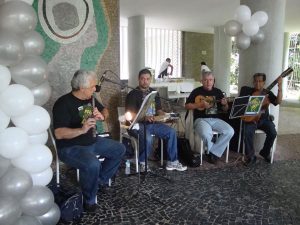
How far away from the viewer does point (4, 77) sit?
199 centimetres

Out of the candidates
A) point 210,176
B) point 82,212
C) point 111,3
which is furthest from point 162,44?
point 82,212

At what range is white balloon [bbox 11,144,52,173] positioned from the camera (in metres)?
2.14

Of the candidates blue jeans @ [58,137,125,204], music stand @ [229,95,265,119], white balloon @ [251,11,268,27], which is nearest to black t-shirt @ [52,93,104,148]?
blue jeans @ [58,137,125,204]

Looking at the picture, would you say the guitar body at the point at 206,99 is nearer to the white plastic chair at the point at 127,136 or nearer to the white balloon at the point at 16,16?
the white plastic chair at the point at 127,136

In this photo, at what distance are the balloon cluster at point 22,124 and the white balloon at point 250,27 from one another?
280 centimetres

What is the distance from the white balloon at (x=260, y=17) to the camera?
4.05 m

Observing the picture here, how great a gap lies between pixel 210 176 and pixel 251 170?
57cm

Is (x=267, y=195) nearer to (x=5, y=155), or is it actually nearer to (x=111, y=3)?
(x=5, y=155)

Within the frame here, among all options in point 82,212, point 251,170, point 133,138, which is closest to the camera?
point 82,212

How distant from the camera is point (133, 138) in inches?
140

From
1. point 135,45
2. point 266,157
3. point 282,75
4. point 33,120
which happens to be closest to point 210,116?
point 266,157

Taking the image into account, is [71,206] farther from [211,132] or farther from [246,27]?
[246,27]

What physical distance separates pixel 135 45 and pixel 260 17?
5.93 meters

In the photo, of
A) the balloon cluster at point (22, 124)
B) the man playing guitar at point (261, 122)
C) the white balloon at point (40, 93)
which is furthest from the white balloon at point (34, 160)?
the man playing guitar at point (261, 122)
